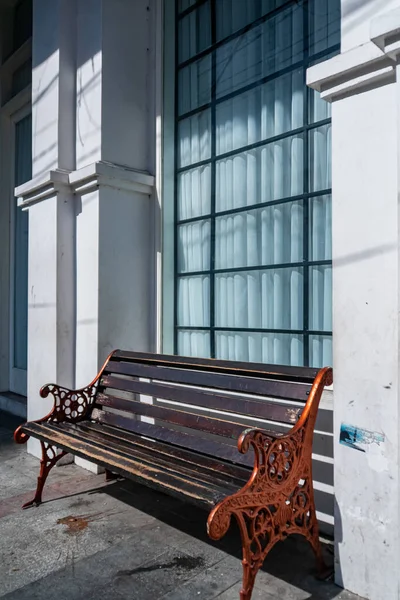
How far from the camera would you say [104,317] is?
435 cm

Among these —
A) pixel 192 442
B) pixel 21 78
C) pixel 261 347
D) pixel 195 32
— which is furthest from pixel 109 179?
pixel 21 78

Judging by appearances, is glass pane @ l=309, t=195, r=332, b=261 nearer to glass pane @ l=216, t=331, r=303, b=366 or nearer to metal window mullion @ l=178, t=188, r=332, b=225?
metal window mullion @ l=178, t=188, r=332, b=225

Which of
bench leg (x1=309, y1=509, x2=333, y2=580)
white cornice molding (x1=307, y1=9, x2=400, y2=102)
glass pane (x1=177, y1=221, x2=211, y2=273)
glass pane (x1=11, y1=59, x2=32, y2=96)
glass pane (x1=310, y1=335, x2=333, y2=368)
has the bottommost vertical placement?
bench leg (x1=309, y1=509, x2=333, y2=580)

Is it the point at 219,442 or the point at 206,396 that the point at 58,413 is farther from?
the point at 219,442

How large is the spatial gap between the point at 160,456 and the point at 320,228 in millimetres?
1807

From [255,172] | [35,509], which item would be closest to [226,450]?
[35,509]

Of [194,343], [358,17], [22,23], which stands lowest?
[194,343]

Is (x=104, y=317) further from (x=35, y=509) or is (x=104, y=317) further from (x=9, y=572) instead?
(x=9, y=572)

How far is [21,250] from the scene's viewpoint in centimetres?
678

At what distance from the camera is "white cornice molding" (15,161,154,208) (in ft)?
14.1

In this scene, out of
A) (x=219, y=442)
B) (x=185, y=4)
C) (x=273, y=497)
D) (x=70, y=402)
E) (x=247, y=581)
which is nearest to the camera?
(x=247, y=581)

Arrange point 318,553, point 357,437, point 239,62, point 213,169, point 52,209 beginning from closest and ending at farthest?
1. point 357,437
2. point 318,553
3. point 239,62
4. point 213,169
5. point 52,209

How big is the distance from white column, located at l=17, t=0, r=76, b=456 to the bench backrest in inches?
32.7

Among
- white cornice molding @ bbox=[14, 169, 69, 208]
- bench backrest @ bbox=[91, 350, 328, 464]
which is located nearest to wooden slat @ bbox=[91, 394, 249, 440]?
bench backrest @ bbox=[91, 350, 328, 464]
